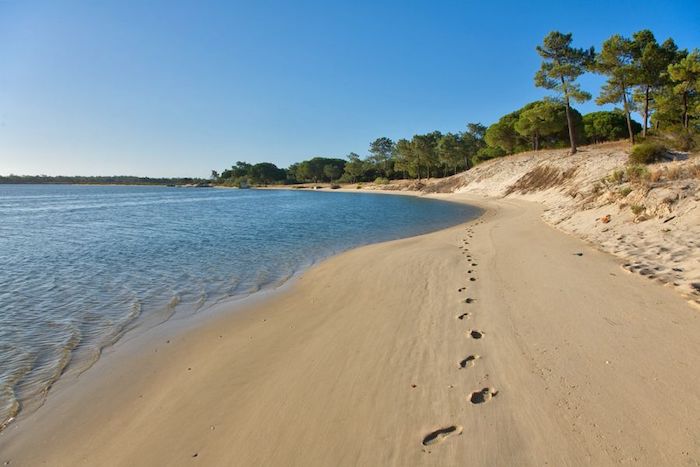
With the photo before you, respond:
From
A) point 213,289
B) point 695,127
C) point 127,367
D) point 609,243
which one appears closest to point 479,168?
point 695,127

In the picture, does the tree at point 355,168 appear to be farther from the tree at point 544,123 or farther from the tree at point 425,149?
the tree at point 544,123

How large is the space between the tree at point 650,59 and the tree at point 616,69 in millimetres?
477

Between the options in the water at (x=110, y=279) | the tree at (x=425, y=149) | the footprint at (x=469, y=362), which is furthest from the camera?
the tree at (x=425, y=149)

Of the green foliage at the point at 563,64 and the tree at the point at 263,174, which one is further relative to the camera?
the tree at the point at 263,174

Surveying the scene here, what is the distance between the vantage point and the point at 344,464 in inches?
149

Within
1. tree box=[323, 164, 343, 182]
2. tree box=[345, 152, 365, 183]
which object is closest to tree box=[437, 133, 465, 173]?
tree box=[345, 152, 365, 183]

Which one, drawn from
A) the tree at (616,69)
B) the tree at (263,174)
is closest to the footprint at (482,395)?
the tree at (616,69)

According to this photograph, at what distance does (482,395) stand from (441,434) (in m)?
0.95

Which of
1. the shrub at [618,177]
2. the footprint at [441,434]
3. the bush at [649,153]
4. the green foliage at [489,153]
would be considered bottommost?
the footprint at [441,434]

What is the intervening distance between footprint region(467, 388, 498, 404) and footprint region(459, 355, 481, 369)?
2.17ft

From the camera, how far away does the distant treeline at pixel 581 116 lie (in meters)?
30.8

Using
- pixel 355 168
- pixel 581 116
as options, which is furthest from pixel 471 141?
pixel 355 168

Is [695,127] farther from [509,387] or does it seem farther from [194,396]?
[194,396]

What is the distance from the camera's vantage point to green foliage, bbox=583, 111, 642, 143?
192ft
